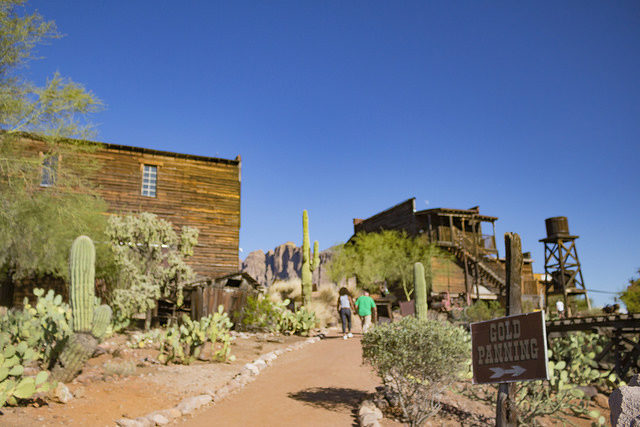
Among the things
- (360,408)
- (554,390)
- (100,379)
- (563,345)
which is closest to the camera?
(360,408)

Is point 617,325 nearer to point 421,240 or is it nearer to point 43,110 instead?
point 43,110

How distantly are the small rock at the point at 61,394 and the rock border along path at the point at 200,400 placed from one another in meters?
1.18

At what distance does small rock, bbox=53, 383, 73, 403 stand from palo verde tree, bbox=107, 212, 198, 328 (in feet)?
25.8

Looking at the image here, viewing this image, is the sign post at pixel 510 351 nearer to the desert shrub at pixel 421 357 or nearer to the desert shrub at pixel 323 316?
the desert shrub at pixel 421 357

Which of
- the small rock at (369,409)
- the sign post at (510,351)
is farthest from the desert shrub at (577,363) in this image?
the sign post at (510,351)

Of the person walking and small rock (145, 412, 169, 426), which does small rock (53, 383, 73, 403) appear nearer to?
small rock (145, 412, 169, 426)

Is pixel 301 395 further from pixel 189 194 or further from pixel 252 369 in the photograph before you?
pixel 189 194

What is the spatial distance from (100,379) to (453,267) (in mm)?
29260

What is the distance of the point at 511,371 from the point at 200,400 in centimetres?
512

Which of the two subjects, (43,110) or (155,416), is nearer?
(155,416)

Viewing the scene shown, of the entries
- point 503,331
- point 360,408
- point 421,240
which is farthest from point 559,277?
point 503,331

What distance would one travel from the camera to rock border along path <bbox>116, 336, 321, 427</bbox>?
21.7 ft

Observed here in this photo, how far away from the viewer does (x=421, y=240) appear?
3462cm

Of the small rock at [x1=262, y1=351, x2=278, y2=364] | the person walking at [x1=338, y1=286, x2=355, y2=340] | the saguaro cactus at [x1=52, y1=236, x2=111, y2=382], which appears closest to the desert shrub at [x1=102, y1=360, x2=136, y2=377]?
the saguaro cactus at [x1=52, y1=236, x2=111, y2=382]
